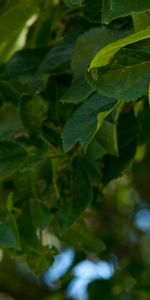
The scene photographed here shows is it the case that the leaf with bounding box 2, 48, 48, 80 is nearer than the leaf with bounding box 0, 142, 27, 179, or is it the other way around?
the leaf with bounding box 0, 142, 27, 179

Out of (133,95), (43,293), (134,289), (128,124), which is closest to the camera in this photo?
(133,95)

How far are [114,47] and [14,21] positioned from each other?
67cm

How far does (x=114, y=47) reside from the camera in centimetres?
82

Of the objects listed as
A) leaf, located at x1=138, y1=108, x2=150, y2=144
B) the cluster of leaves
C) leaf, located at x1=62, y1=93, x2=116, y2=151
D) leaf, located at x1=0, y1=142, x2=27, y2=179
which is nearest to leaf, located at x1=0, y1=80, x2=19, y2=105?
the cluster of leaves

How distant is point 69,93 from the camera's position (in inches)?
42.4

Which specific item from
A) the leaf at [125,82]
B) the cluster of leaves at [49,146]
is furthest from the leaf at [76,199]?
the leaf at [125,82]

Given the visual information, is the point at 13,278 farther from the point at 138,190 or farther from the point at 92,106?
the point at 92,106

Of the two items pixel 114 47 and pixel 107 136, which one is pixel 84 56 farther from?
pixel 114 47

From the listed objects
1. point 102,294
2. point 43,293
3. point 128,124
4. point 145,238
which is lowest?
point 145,238

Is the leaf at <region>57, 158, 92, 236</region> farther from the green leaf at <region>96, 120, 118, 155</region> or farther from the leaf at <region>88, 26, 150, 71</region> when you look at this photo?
the leaf at <region>88, 26, 150, 71</region>

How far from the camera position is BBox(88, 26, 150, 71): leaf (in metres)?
0.81

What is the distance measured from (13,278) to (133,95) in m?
1.93

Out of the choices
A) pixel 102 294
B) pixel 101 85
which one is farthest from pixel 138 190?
pixel 101 85

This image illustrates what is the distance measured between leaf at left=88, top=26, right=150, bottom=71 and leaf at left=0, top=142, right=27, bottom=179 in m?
0.42
